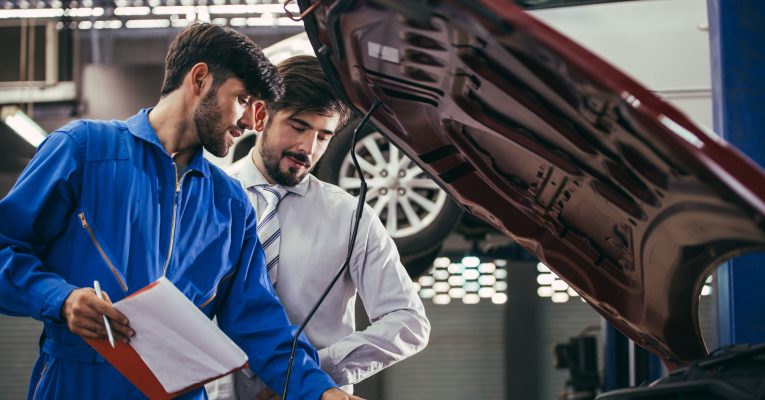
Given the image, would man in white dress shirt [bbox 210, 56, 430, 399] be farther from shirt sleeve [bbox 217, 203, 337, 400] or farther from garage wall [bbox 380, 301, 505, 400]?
garage wall [bbox 380, 301, 505, 400]

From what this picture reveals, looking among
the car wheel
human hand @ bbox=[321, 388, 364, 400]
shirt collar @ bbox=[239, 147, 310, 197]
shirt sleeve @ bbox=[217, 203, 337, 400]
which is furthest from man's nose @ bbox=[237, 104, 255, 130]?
the car wheel

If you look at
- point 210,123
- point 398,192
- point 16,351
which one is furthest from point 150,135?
point 16,351

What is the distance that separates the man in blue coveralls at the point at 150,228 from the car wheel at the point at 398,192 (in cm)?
253

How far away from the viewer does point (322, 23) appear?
4.85 feet

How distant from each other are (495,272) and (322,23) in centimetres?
752

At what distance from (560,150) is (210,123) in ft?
3.06

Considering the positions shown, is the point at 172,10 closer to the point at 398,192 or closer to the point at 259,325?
the point at 398,192

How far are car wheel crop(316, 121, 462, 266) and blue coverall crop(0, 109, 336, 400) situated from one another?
2617 mm

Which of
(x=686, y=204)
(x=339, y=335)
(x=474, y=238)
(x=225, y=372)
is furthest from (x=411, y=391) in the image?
(x=686, y=204)

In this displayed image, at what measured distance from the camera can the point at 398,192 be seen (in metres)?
4.70

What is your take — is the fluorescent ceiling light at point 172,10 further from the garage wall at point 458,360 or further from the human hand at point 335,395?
the human hand at point 335,395

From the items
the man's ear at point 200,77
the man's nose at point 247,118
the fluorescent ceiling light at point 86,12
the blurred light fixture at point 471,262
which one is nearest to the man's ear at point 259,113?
the man's nose at point 247,118

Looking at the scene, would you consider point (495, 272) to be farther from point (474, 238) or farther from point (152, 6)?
point (152, 6)

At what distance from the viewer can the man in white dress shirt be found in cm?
230
